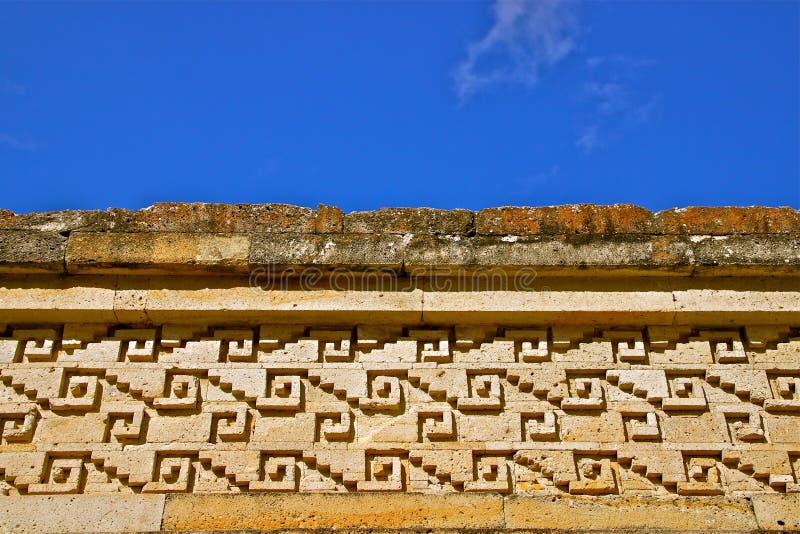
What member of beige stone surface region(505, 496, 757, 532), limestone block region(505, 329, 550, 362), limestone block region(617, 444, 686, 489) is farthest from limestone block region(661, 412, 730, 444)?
limestone block region(505, 329, 550, 362)

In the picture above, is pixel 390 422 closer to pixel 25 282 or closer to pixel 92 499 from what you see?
pixel 92 499

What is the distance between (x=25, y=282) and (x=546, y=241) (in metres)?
3.04

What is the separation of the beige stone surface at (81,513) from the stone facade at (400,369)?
0.01m

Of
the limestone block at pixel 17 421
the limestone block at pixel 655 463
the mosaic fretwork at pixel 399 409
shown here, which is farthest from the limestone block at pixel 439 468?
the limestone block at pixel 17 421

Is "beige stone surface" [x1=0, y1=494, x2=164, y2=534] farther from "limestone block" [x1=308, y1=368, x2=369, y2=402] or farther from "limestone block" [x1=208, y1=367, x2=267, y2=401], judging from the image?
"limestone block" [x1=308, y1=368, x2=369, y2=402]

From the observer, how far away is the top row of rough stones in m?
5.84

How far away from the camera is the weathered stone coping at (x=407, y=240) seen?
5.70 meters

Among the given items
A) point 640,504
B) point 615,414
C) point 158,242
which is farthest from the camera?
point 158,242

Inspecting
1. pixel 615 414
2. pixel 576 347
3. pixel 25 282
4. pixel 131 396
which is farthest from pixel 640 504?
pixel 25 282

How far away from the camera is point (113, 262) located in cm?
569

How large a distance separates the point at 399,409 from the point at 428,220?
3.84 ft

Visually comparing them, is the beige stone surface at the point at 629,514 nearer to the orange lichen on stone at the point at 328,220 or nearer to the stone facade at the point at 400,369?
the stone facade at the point at 400,369

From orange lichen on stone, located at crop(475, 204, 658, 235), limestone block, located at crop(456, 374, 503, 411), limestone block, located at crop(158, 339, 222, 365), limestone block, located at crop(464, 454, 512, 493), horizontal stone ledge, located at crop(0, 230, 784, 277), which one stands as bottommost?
limestone block, located at crop(464, 454, 512, 493)

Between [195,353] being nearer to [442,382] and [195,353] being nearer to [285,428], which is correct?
[285,428]
